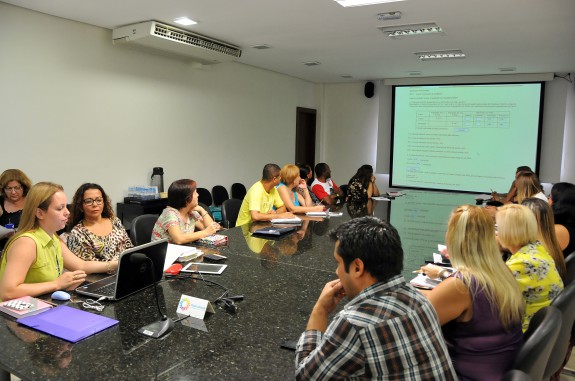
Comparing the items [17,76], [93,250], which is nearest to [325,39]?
[17,76]

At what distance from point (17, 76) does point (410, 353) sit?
429cm

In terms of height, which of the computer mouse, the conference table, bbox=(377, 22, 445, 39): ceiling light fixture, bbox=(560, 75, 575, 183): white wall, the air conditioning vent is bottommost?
the conference table

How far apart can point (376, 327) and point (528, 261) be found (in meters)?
1.11

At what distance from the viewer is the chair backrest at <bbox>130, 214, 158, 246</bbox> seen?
295 cm

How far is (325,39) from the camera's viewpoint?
16.5 ft

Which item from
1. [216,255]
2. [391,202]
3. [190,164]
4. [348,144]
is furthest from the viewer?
[348,144]

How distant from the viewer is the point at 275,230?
3.23m

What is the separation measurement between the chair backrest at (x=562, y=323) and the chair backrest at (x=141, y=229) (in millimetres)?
2421

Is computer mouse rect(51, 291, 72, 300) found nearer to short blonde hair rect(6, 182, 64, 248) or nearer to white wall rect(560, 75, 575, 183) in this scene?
short blonde hair rect(6, 182, 64, 248)

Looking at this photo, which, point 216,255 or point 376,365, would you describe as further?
point 216,255

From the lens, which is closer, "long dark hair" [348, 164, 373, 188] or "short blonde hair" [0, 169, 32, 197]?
"short blonde hair" [0, 169, 32, 197]

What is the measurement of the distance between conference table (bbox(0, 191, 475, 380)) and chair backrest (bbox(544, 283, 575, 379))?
684 millimetres

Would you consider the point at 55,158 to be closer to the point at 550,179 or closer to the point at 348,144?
the point at 348,144

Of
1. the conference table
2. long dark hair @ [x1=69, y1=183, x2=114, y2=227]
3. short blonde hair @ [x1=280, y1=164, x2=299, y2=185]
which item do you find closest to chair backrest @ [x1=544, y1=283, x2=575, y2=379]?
the conference table
